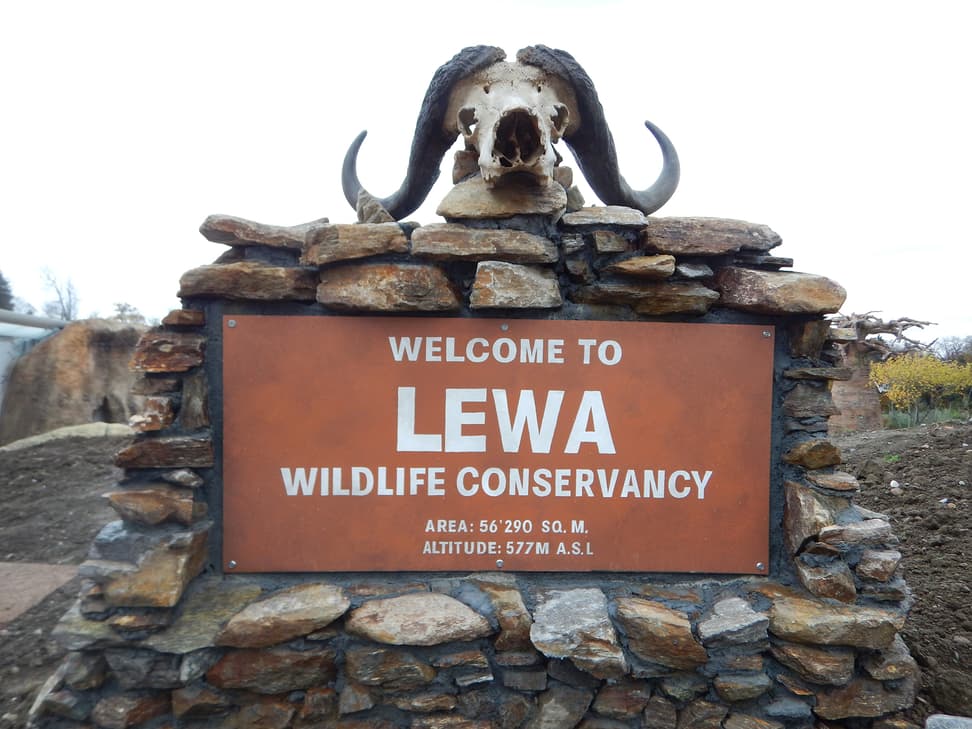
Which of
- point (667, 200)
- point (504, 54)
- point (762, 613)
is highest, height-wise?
point (504, 54)

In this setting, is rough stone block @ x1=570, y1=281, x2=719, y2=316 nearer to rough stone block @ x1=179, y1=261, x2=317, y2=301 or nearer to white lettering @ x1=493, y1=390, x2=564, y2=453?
white lettering @ x1=493, y1=390, x2=564, y2=453

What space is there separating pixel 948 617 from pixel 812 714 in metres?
1.12

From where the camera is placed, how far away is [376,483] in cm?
207

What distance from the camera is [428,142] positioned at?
8.61 feet

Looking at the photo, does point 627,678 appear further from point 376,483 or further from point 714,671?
point 376,483

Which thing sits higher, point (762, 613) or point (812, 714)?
point (762, 613)

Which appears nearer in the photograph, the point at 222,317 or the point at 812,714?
the point at 812,714

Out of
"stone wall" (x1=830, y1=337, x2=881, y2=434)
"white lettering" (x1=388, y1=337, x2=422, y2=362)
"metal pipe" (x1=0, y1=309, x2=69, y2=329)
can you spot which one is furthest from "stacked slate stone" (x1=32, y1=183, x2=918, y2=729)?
"stone wall" (x1=830, y1=337, x2=881, y2=434)

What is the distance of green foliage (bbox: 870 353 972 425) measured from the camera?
932 centimetres

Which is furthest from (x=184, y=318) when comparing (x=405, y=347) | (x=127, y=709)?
(x=127, y=709)

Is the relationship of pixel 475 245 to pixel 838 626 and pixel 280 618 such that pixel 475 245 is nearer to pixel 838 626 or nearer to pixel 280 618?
pixel 280 618

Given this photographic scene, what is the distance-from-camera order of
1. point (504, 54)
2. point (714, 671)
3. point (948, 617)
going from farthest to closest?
point (948, 617)
point (504, 54)
point (714, 671)

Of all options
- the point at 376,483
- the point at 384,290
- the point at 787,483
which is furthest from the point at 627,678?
the point at 384,290

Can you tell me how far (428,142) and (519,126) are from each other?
805mm
